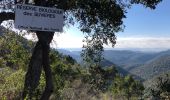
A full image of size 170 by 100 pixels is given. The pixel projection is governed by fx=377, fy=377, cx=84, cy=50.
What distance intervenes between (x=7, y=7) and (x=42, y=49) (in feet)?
4.88

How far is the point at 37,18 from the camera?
8188 millimetres

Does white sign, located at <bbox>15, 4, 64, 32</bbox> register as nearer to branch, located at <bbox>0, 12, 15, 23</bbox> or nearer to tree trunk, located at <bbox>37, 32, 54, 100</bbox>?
tree trunk, located at <bbox>37, 32, 54, 100</bbox>

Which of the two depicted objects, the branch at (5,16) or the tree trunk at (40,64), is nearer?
the branch at (5,16)

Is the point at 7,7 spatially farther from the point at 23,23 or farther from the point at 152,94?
the point at 152,94

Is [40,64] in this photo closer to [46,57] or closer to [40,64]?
[40,64]

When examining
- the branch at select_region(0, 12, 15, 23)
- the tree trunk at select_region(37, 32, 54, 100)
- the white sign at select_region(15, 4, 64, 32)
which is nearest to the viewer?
the white sign at select_region(15, 4, 64, 32)

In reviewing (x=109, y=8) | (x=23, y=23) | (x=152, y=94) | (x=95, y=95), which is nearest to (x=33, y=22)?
(x=23, y=23)

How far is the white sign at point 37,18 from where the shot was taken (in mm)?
8023

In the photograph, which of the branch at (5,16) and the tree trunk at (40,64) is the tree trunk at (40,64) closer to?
the tree trunk at (40,64)

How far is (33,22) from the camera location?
8133 millimetres

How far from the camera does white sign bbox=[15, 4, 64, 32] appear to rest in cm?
802

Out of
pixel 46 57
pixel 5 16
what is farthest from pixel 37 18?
pixel 46 57

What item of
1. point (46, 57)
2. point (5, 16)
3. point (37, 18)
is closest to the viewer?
point (37, 18)

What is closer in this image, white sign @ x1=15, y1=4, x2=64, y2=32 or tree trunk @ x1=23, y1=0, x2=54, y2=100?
white sign @ x1=15, y1=4, x2=64, y2=32
